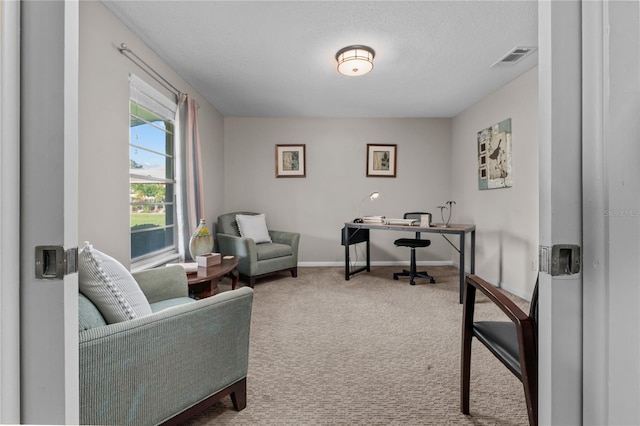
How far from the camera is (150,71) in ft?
8.92

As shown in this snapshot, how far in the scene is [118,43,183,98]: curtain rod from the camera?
91.6 inches

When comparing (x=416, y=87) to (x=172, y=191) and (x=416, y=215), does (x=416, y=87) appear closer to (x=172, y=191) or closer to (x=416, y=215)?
(x=416, y=215)

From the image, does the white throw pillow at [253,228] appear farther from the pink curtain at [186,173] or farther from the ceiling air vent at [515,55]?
the ceiling air vent at [515,55]

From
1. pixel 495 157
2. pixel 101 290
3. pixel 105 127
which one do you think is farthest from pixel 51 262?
pixel 495 157

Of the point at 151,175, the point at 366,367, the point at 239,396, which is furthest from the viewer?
the point at 151,175

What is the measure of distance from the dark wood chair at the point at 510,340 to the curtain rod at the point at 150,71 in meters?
2.84

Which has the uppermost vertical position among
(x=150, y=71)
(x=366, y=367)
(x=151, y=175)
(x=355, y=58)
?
(x=355, y=58)

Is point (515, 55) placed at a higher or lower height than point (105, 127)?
higher

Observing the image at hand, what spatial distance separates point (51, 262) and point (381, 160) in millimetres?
4702

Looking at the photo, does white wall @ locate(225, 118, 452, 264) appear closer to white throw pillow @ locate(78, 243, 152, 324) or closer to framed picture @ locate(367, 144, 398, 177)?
framed picture @ locate(367, 144, 398, 177)

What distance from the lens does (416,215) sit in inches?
179

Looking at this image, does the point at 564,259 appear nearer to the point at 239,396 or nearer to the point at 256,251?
the point at 239,396

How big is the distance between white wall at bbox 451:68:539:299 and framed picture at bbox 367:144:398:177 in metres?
0.99

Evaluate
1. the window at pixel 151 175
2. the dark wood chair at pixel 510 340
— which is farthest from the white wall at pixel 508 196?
the window at pixel 151 175
